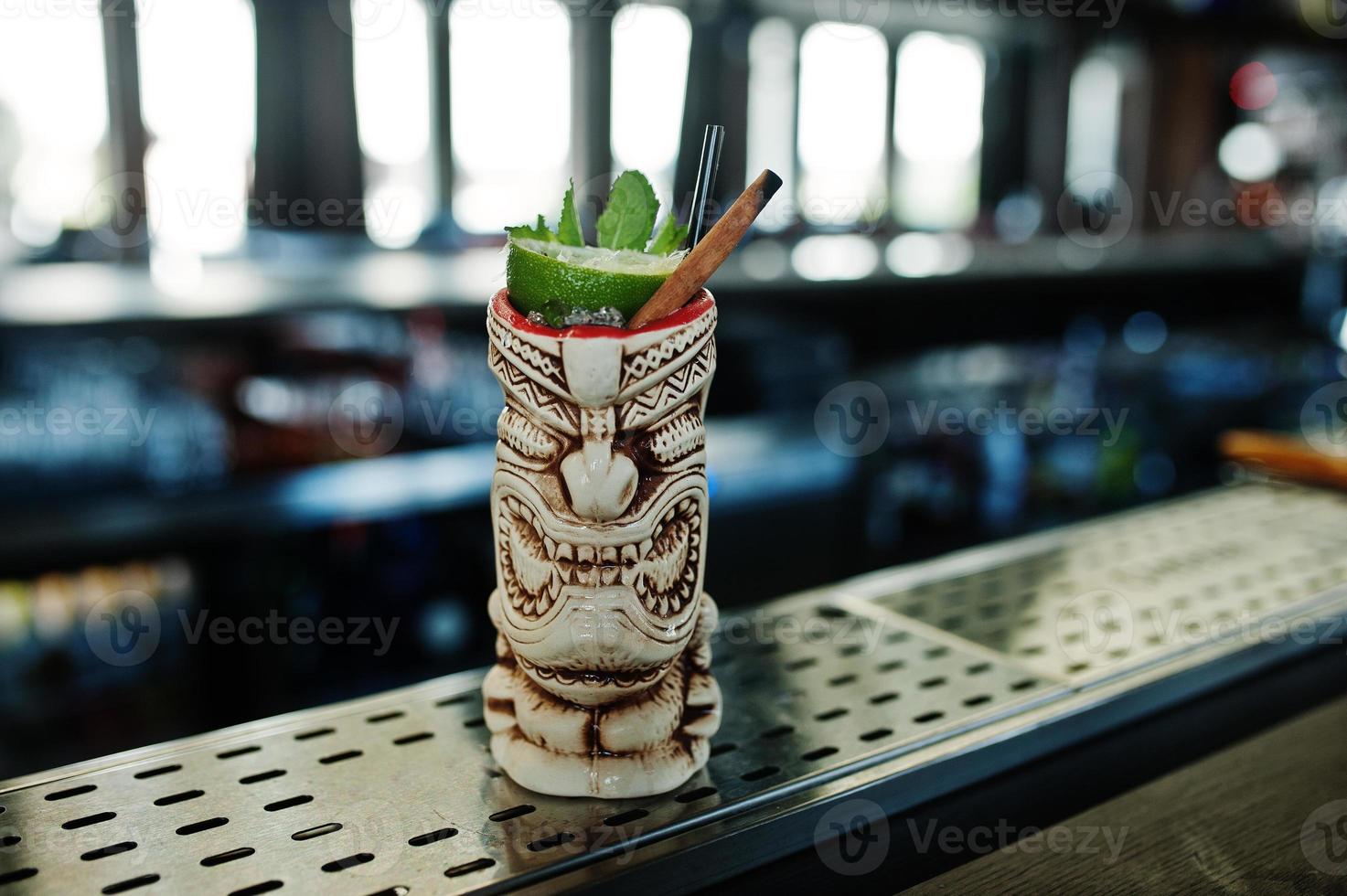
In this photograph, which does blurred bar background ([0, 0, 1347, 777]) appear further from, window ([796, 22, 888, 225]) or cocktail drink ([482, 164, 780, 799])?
cocktail drink ([482, 164, 780, 799])

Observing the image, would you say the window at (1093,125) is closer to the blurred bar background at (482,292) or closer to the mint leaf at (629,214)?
the blurred bar background at (482,292)

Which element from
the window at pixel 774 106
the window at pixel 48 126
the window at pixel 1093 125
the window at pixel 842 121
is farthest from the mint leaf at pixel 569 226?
the window at pixel 1093 125

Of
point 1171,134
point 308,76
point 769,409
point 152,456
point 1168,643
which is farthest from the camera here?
point 1171,134

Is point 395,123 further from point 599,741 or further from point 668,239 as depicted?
point 599,741

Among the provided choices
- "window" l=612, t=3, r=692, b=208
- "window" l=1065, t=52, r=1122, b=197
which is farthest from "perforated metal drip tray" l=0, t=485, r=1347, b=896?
"window" l=1065, t=52, r=1122, b=197

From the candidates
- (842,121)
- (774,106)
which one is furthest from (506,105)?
(842,121)

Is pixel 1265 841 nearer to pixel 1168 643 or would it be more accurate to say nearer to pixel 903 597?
pixel 1168 643

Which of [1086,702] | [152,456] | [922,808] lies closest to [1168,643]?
[1086,702]
